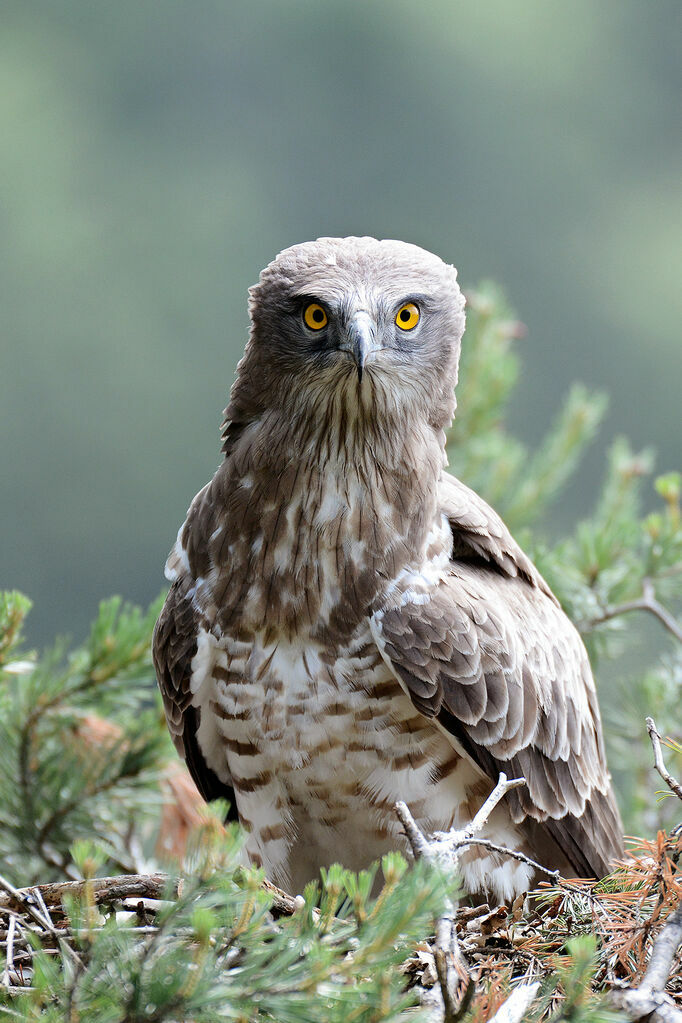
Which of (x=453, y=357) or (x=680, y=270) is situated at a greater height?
(x=680, y=270)

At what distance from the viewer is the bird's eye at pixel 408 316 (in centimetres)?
192

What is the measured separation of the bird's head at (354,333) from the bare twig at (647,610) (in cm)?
67

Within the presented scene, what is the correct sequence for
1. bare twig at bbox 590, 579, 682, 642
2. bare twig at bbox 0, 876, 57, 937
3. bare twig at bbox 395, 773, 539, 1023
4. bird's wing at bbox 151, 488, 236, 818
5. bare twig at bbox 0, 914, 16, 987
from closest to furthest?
bare twig at bbox 395, 773, 539, 1023, bare twig at bbox 0, 914, 16, 987, bare twig at bbox 0, 876, 57, 937, bird's wing at bbox 151, 488, 236, 818, bare twig at bbox 590, 579, 682, 642

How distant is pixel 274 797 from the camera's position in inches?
79.9

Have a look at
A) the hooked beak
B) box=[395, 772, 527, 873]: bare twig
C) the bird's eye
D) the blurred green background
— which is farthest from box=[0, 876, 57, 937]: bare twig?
the blurred green background

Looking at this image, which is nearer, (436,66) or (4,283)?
(4,283)

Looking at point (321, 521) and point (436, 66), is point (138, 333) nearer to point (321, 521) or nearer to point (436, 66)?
point (436, 66)

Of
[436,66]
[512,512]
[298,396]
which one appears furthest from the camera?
[436,66]

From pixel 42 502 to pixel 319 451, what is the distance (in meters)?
10.4

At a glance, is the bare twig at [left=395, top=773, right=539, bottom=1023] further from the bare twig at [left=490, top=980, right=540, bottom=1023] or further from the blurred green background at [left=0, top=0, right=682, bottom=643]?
the blurred green background at [left=0, top=0, right=682, bottom=643]

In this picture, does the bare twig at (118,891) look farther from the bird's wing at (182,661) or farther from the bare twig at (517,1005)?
the bird's wing at (182,661)

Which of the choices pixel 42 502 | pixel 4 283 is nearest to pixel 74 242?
pixel 4 283

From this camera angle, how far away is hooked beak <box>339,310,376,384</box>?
5.85 ft

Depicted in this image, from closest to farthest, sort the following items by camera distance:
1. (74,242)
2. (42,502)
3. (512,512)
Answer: (512,512) < (42,502) < (74,242)
